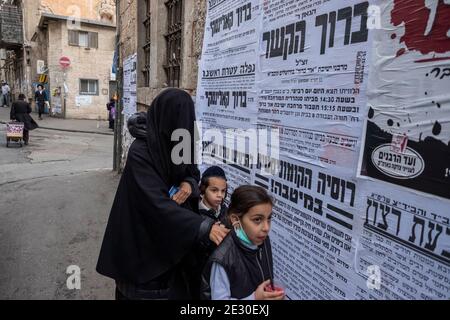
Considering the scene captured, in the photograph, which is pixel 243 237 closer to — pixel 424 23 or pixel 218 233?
pixel 218 233

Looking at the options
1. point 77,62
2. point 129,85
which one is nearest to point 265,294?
point 129,85

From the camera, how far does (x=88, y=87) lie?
2148 cm

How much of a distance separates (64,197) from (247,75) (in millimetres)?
4489

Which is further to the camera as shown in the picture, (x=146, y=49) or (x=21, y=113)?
(x=21, y=113)

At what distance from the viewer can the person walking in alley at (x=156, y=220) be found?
1.80 metres

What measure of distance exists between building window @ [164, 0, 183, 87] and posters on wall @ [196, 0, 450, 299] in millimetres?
1935

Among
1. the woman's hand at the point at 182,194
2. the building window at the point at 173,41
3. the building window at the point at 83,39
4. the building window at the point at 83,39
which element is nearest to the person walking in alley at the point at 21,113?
the building window at the point at 173,41

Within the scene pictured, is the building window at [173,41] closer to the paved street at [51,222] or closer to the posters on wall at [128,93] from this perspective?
the posters on wall at [128,93]

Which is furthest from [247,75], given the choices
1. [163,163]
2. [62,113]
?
[62,113]

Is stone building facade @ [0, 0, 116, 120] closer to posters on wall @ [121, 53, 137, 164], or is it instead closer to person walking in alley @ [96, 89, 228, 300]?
posters on wall @ [121, 53, 137, 164]

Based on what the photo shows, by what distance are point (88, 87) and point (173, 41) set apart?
18438 mm

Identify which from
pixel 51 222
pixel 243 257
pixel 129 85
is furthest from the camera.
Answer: pixel 129 85

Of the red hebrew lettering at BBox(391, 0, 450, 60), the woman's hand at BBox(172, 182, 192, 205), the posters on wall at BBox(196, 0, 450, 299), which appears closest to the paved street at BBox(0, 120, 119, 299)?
the woman's hand at BBox(172, 182, 192, 205)

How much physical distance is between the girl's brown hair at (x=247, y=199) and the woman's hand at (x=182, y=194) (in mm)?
360
